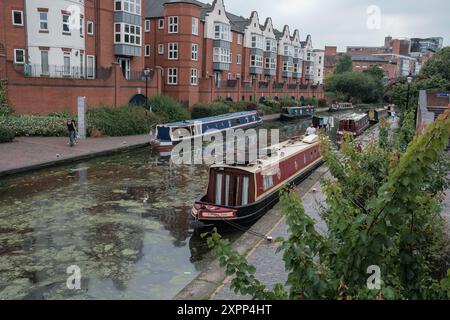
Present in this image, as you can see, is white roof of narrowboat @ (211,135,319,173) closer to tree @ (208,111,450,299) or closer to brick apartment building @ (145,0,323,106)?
tree @ (208,111,450,299)

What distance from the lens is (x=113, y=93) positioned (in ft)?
97.3

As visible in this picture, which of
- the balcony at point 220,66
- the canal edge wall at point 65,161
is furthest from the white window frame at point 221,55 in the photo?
the canal edge wall at point 65,161

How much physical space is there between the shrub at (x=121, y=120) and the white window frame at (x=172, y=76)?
891 centimetres

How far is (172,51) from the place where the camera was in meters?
38.6

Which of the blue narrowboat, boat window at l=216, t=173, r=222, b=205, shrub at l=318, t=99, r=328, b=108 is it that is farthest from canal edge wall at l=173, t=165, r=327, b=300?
shrub at l=318, t=99, r=328, b=108

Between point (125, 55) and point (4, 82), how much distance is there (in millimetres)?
10729

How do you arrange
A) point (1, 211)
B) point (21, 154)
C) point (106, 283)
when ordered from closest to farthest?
point (106, 283), point (1, 211), point (21, 154)

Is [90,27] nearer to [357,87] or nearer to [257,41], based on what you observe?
[257,41]

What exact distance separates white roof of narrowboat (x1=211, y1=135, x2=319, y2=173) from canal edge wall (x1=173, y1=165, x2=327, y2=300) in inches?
53.6

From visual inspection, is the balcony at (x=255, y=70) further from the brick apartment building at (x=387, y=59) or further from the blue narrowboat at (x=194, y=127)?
the brick apartment building at (x=387, y=59)

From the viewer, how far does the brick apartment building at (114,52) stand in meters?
26.2
